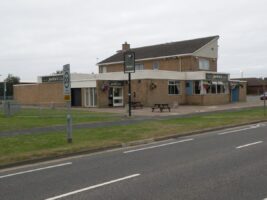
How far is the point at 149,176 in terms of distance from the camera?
347 inches

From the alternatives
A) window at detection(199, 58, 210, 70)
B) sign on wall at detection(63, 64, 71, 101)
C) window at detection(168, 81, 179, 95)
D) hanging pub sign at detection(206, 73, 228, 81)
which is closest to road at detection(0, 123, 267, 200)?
sign on wall at detection(63, 64, 71, 101)

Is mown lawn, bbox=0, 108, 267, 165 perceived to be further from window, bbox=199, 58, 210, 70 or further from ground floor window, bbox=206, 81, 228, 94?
window, bbox=199, 58, 210, 70

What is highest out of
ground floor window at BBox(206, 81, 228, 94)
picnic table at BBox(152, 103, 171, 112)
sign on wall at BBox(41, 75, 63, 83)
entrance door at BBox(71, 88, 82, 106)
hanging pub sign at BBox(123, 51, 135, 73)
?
hanging pub sign at BBox(123, 51, 135, 73)

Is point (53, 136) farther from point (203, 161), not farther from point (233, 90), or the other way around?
point (233, 90)

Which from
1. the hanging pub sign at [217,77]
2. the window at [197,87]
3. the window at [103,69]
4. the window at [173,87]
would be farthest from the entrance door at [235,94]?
the window at [103,69]

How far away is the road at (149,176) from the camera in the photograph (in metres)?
7.32

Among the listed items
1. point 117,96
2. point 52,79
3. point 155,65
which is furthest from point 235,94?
point 52,79

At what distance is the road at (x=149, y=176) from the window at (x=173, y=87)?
1252 inches

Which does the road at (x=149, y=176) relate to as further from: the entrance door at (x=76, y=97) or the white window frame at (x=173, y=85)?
the white window frame at (x=173, y=85)

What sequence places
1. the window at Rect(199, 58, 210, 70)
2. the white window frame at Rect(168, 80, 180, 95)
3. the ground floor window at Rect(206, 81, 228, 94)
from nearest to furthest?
the white window frame at Rect(168, 80, 180, 95) → the ground floor window at Rect(206, 81, 228, 94) → the window at Rect(199, 58, 210, 70)

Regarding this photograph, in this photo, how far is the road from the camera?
732 centimetres

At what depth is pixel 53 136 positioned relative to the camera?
1603 cm

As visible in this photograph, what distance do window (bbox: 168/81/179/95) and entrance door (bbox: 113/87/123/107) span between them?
535 cm

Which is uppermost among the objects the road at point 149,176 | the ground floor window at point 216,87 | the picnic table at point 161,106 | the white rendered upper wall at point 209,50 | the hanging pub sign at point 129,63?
the white rendered upper wall at point 209,50
